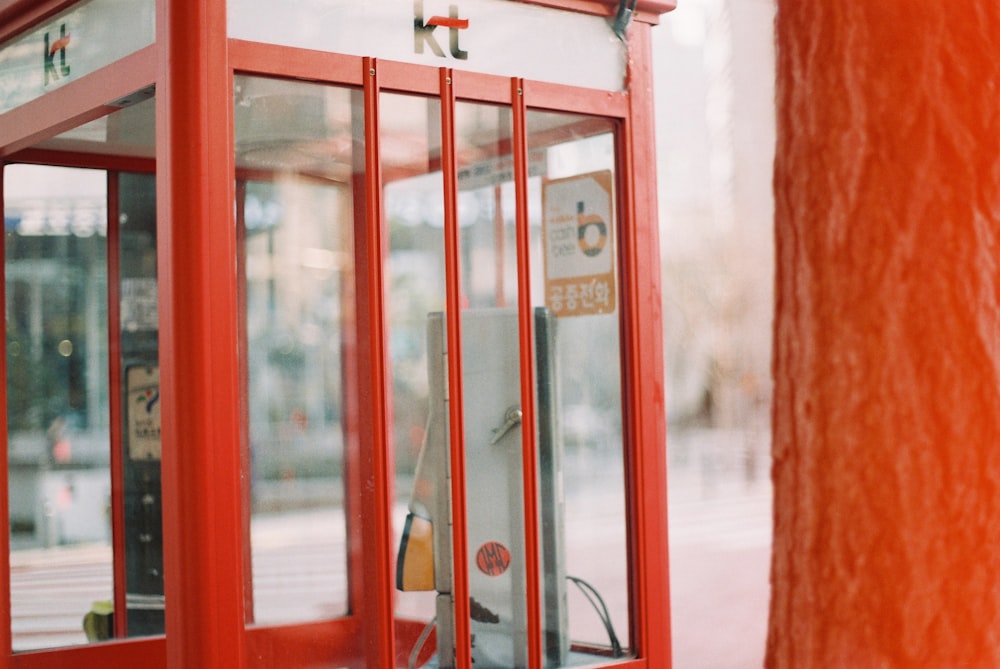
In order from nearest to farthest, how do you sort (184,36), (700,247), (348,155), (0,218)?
1. (184,36)
2. (348,155)
3. (0,218)
4. (700,247)

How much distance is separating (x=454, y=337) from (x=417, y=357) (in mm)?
140

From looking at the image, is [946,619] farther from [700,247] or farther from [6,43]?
[700,247]

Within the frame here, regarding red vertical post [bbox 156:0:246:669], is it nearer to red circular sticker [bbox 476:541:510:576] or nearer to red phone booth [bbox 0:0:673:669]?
red phone booth [bbox 0:0:673:669]

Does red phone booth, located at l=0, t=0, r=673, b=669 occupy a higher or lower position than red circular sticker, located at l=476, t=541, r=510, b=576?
higher

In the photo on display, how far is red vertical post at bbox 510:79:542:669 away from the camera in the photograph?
4.19 meters

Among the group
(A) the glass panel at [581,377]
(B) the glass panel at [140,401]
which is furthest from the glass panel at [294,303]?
(B) the glass panel at [140,401]

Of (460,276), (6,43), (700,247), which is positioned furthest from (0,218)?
(700,247)

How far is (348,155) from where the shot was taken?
3910 mm

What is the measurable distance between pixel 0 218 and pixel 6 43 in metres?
0.73

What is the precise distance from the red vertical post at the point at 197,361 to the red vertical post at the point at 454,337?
2.67ft

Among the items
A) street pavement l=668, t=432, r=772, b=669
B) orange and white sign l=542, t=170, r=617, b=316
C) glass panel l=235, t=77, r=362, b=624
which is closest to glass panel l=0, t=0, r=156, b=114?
glass panel l=235, t=77, r=362, b=624

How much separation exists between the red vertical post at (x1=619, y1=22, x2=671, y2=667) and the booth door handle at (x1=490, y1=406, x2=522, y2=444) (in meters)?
0.48

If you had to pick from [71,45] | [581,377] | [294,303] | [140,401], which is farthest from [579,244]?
[140,401]

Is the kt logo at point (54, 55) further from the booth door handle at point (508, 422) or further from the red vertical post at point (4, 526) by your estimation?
the booth door handle at point (508, 422)
